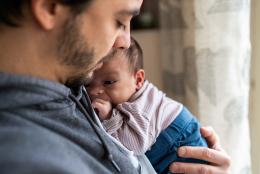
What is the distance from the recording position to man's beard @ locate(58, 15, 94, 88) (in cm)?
77

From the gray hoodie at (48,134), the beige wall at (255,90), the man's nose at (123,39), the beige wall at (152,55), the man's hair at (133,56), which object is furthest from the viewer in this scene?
the beige wall at (152,55)

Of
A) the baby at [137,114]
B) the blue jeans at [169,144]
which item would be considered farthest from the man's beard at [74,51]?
the blue jeans at [169,144]

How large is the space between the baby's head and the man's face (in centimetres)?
25

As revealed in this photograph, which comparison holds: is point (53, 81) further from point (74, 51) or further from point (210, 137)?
point (210, 137)

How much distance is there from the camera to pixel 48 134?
731mm

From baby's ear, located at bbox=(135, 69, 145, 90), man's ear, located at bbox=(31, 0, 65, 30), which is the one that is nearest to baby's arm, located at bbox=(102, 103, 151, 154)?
baby's ear, located at bbox=(135, 69, 145, 90)

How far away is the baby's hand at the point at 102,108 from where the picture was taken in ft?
3.39

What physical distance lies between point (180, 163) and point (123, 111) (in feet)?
0.64

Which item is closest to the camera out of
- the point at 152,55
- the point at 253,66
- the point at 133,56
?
the point at 133,56

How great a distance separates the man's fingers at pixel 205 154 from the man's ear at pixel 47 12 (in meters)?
0.47

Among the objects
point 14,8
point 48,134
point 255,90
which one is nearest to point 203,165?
point 48,134

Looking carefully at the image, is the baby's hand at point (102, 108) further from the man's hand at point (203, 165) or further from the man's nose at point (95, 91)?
the man's hand at point (203, 165)

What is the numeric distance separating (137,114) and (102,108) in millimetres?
90

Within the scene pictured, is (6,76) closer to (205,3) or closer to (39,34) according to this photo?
(39,34)
